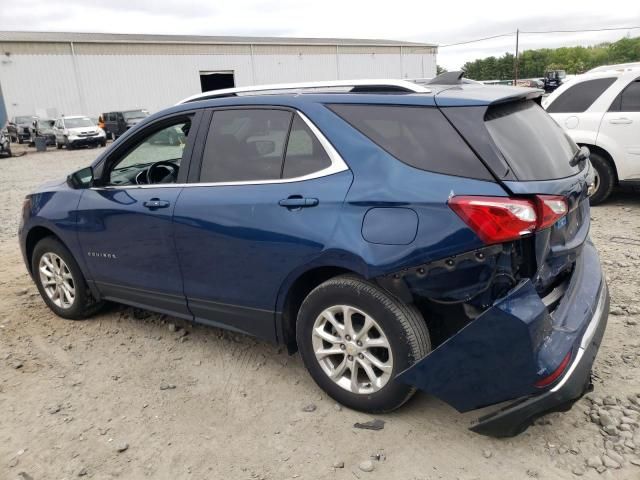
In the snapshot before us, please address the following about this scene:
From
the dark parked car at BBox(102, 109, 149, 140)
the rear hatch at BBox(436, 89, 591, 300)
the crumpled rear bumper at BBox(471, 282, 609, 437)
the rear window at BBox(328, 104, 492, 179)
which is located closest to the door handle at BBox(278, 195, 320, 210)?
the rear window at BBox(328, 104, 492, 179)

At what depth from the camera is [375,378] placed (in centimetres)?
289

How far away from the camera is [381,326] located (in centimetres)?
276

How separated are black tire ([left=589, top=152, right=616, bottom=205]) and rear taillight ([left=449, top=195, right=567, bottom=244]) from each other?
514 centimetres

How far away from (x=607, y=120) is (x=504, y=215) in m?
5.50

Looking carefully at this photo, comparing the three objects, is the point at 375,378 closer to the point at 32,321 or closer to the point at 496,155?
the point at 496,155

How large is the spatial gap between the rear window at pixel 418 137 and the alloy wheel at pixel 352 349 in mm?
825

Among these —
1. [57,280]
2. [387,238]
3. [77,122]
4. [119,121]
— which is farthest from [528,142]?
[119,121]

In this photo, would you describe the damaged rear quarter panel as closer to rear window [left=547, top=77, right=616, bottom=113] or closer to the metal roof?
rear window [left=547, top=77, right=616, bottom=113]

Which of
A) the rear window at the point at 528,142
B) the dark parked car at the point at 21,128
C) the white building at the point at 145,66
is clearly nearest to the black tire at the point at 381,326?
the rear window at the point at 528,142

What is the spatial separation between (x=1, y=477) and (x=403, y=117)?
8.77 ft

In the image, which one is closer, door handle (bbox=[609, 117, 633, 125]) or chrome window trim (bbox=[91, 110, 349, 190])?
chrome window trim (bbox=[91, 110, 349, 190])

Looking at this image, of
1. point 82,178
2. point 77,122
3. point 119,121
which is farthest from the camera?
point 119,121

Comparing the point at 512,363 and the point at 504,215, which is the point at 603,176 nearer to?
the point at 504,215

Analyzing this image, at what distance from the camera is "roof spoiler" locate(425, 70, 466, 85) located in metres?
3.24
